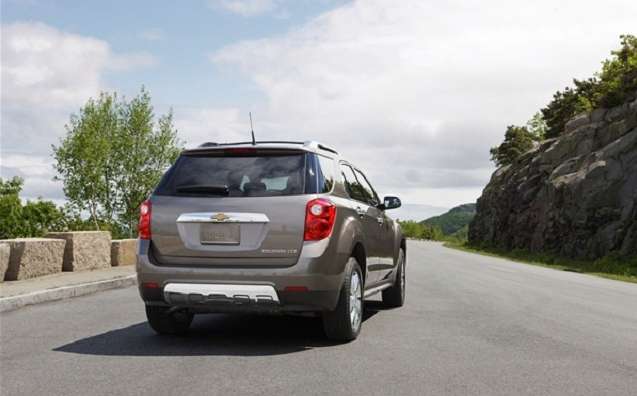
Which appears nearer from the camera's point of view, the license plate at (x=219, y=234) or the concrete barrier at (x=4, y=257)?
the license plate at (x=219, y=234)

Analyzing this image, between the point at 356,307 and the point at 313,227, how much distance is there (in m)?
1.21

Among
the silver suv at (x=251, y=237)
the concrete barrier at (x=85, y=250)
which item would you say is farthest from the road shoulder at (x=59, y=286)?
the silver suv at (x=251, y=237)

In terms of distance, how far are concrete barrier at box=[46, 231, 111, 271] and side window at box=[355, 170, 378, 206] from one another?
7.38 meters

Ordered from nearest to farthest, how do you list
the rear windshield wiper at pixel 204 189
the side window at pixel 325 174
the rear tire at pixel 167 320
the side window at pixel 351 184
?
the rear windshield wiper at pixel 204 189 → the side window at pixel 325 174 → the rear tire at pixel 167 320 → the side window at pixel 351 184

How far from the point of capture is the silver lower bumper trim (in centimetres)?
652

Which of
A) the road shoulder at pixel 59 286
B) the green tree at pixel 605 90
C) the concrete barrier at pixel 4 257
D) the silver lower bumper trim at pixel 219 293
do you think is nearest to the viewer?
the silver lower bumper trim at pixel 219 293

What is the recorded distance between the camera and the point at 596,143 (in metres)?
41.2

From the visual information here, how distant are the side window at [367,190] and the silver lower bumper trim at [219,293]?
251 cm

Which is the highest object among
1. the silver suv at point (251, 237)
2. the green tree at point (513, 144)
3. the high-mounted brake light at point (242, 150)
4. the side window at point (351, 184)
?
the green tree at point (513, 144)

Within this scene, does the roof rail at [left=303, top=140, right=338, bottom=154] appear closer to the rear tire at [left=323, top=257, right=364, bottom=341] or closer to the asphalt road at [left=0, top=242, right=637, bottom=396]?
the rear tire at [left=323, top=257, right=364, bottom=341]

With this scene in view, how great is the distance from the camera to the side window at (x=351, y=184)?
25.8 ft

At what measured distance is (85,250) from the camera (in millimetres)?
14852

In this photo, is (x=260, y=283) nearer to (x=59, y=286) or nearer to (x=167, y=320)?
(x=167, y=320)

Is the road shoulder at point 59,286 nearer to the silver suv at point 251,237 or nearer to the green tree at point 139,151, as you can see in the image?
the silver suv at point 251,237
